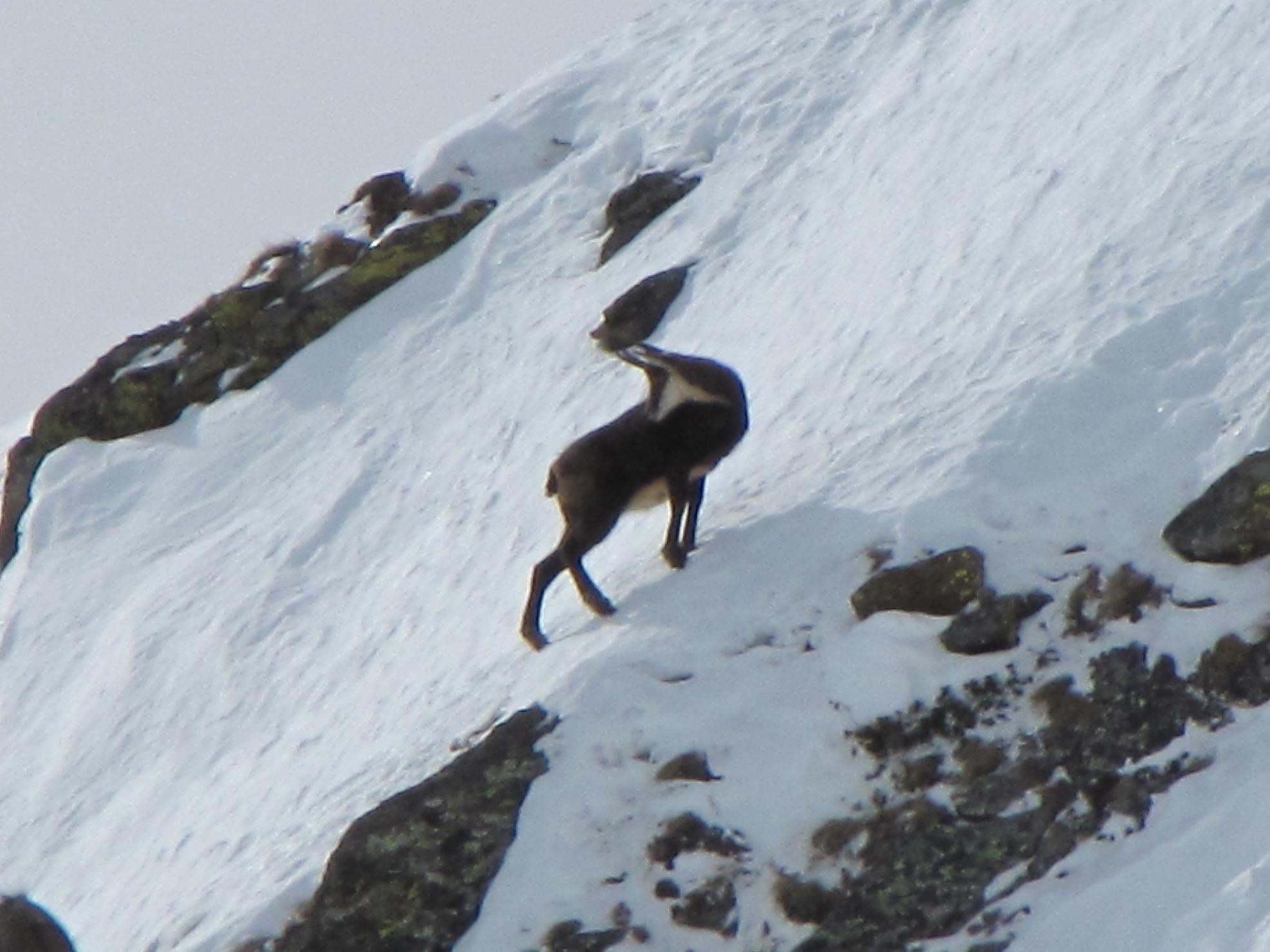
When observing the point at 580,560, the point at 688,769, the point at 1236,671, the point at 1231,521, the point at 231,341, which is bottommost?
the point at 1236,671

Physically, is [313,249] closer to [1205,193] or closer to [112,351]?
[112,351]

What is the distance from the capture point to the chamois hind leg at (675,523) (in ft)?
32.2

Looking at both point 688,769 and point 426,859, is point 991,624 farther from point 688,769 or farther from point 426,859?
point 426,859

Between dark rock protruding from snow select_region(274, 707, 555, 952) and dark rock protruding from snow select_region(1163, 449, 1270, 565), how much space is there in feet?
10.5

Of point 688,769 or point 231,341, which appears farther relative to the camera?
point 231,341

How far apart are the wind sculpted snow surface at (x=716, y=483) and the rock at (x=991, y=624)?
0.27 feet

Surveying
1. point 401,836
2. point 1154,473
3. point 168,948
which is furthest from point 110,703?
point 1154,473

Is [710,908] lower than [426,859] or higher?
lower

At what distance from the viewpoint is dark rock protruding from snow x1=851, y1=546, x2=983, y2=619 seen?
8.70 meters

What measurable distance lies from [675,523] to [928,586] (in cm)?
163

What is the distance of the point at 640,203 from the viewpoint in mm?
17422

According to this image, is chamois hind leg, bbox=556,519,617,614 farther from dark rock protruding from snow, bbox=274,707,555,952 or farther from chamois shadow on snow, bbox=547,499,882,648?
dark rock protruding from snow, bbox=274,707,555,952

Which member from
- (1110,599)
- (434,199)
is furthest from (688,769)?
(434,199)

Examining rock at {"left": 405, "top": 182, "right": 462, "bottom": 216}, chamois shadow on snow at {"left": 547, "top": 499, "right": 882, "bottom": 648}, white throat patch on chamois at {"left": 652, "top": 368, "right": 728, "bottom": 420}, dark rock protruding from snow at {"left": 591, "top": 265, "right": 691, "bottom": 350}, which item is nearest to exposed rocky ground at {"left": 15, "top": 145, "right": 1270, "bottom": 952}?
chamois shadow on snow at {"left": 547, "top": 499, "right": 882, "bottom": 648}
